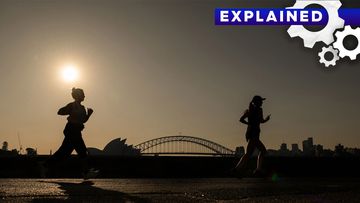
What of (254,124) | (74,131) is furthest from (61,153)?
(254,124)

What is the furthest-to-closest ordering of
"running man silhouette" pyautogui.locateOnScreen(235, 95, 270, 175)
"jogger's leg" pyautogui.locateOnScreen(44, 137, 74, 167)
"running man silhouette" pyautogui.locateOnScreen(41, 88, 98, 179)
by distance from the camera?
"running man silhouette" pyautogui.locateOnScreen(235, 95, 270, 175) → "jogger's leg" pyautogui.locateOnScreen(44, 137, 74, 167) → "running man silhouette" pyautogui.locateOnScreen(41, 88, 98, 179)

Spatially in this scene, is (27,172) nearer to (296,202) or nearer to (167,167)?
(167,167)

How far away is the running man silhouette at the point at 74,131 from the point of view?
9.29 meters

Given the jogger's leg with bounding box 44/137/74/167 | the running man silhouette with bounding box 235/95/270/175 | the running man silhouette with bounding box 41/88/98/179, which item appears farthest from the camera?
the running man silhouette with bounding box 235/95/270/175

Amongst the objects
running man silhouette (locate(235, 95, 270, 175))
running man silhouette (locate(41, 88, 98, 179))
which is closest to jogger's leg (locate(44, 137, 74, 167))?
running man silhouette (locate(41, 88, 98, 179))

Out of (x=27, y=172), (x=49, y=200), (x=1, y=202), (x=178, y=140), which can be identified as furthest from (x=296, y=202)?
(x=178, y=140)

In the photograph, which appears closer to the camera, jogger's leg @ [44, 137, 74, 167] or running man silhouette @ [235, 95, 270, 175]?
jogger's leg @ [44, 137, 74, 167]

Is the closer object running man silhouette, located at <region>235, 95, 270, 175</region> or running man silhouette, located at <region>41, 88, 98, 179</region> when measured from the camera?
running man silhouette, located at <region>41, 88, 98, 179</region>

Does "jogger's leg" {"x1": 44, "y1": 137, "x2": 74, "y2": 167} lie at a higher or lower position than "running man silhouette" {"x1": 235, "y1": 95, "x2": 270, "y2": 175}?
lower

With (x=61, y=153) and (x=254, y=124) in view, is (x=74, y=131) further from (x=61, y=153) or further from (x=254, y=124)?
(x=254, y=124)

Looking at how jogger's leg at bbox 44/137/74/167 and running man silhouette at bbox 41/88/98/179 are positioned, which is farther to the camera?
jogger's leg at bbox 44/137/74/167

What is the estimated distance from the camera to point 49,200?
5188 millimetres

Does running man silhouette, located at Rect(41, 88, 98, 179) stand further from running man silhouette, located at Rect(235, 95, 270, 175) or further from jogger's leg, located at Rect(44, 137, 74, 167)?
running man silhouette, located at Rect(235, 95, 270, 175)

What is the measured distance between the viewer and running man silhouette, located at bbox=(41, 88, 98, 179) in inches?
366
